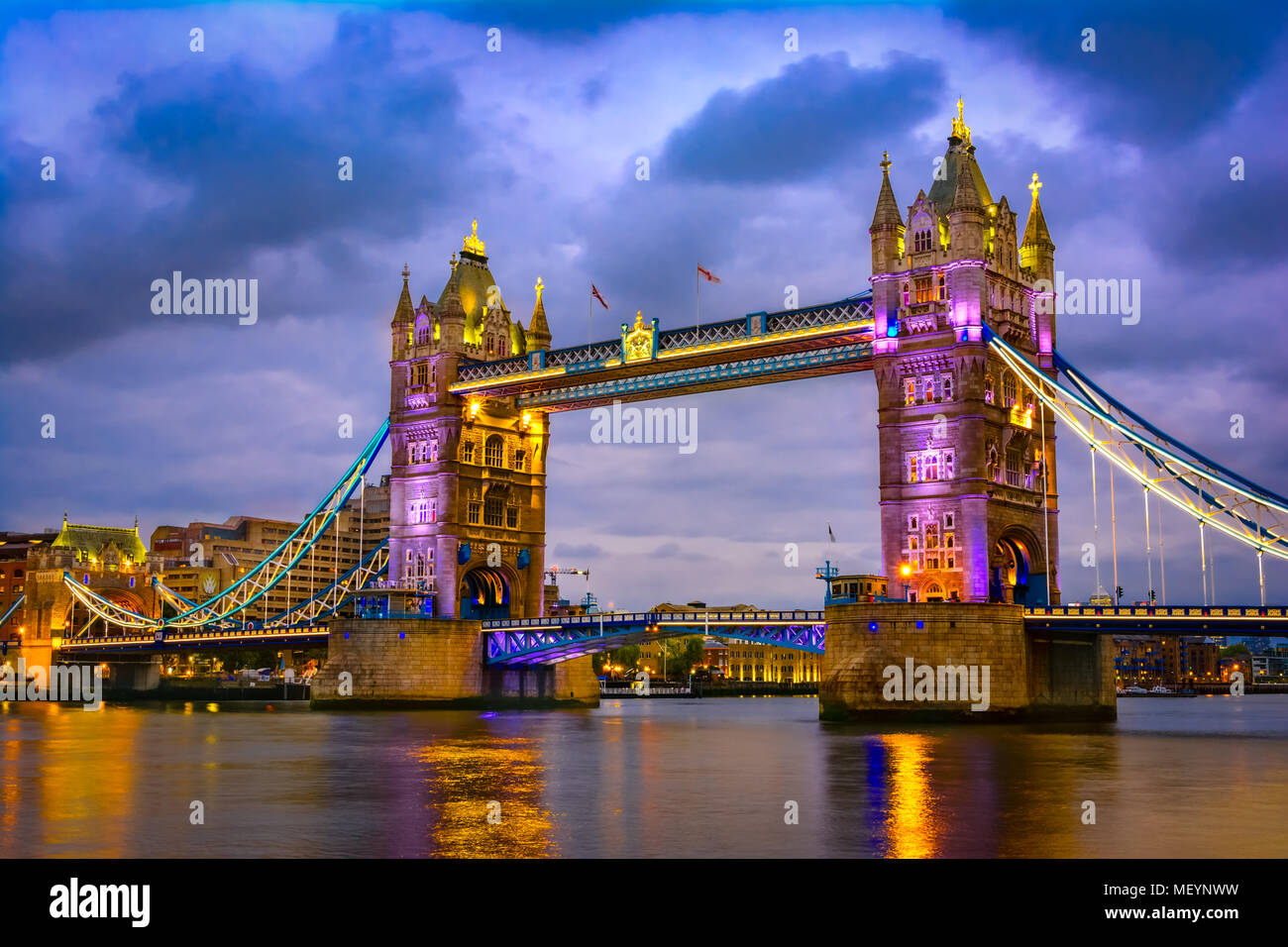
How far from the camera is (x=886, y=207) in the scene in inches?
2744

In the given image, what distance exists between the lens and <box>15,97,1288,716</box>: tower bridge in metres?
61.9

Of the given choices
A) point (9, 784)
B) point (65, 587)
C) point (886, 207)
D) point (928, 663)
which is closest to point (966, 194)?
point (886, 207)

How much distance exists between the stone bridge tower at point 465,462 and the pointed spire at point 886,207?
24.5 metres

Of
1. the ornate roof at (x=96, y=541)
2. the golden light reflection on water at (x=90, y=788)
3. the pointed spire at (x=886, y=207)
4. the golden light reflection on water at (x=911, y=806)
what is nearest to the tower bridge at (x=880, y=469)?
the pointed spire at (x=886, y=207)

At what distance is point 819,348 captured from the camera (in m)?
72.4

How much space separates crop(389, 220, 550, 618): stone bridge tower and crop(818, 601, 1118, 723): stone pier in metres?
31.4

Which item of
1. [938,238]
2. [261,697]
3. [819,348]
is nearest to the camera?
[938,238]

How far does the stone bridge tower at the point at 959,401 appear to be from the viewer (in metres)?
65.2
